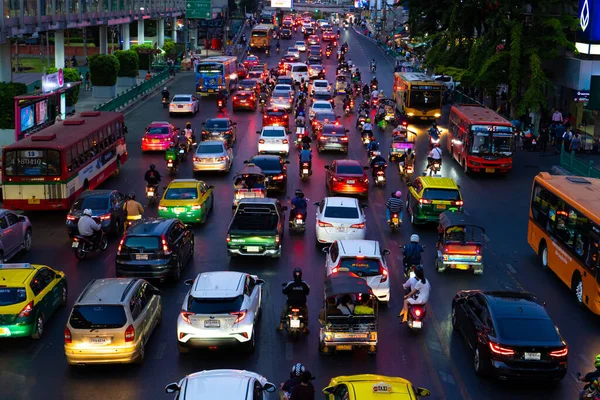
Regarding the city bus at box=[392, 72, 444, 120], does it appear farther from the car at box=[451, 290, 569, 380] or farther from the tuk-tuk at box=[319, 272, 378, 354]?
the tuk-tuk at box=[319, 272, 378, 354]

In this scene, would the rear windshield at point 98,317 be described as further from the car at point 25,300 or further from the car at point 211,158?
the car at point 211,158

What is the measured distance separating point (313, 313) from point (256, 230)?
4.90m

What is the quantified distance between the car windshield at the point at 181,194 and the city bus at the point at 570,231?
11.0 meters

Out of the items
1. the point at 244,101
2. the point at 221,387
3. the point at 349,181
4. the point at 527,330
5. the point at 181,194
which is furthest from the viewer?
the point at 244,101

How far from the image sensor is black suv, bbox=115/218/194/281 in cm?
2166

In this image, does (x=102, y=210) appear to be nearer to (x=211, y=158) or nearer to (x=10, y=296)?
(x=10, y=296)

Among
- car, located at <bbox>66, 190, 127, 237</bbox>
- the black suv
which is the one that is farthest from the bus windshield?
the black suv

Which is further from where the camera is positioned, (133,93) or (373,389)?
(133,93)

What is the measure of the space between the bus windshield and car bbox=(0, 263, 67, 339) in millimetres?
10929

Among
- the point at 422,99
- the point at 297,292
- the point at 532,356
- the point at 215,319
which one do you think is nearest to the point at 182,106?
the point at 422,99

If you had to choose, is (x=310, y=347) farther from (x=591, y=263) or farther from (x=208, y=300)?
(x=591, y=263)

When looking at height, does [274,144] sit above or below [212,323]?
below

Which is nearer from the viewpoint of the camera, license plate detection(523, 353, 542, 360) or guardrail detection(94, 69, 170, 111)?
license plate detection(523, 353, 542, 360)

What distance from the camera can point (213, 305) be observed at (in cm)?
1703
